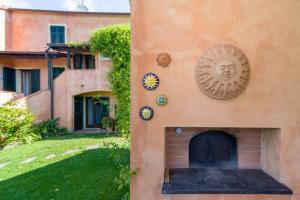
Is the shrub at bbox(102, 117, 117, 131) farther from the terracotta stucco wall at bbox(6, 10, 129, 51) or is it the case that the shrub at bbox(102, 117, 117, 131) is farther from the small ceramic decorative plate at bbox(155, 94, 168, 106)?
the small ceramic decorative plate at bbox(155, 94, 168, 106)

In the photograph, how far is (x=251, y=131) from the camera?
12.1 ft

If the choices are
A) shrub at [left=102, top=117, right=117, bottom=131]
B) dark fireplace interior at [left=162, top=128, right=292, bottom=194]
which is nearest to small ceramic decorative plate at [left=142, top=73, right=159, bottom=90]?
dark fireplace interior at [left=162, top=128, right=292, bottom=194]

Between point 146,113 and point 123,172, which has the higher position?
point 146,113

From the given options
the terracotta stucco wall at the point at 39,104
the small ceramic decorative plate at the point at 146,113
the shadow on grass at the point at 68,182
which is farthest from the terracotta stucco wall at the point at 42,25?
the small ceramic decorative plate at the point at 146,113

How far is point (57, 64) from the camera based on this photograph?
1340 cm

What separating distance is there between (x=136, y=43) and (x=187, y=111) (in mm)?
1350

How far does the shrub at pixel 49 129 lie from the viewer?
410 inches

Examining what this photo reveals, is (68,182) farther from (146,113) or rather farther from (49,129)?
(49,129)

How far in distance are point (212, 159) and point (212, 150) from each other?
0.62 feet

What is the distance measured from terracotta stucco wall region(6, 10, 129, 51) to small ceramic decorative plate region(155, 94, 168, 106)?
1185 cm

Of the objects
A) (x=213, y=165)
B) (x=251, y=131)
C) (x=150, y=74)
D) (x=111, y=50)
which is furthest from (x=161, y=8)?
(x=111, y=50)

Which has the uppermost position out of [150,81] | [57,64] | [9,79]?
[57,64]

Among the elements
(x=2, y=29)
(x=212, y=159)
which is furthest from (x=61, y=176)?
(x=2, y=29)

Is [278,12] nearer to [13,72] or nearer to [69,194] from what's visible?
[69,194]
